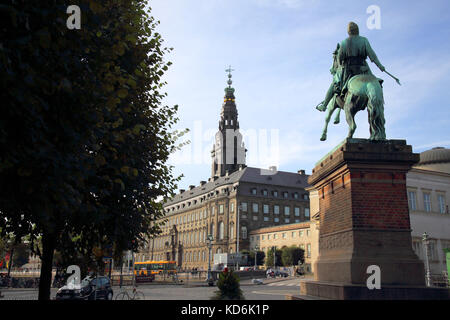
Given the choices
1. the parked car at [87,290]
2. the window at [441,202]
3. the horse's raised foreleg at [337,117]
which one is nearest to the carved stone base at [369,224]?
the horse's raised foreleg at [337,117]

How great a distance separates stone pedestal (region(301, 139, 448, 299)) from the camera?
9.34m

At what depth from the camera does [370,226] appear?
9836 millimetres

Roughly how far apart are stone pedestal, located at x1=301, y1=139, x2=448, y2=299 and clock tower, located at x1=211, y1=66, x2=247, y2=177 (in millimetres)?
109274

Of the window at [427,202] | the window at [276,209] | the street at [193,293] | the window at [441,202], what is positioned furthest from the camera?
the window at [276,209]

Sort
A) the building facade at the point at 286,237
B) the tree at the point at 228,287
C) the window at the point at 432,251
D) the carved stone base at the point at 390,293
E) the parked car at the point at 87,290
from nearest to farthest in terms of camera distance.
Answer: the carved stone base at the point at 390,293 < the tree at the point at 228,287 < the parked car at the point at 87,290 < the window at the point at 432,251 < the building facade at the point at 286,237

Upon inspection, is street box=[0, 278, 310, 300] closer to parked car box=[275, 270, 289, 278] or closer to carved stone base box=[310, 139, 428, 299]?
carved stone base box=[310, 139, 428, 299]

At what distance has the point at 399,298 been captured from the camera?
8969 mm

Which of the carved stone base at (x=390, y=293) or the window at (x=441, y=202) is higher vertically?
the window at (x=441, y=202)

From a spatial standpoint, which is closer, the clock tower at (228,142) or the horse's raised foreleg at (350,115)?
the horse's raised foreleg at (350,115)

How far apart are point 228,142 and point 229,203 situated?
29.3 metres

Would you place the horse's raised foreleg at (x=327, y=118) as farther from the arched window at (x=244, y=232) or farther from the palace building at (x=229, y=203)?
the arched window at (x=244, y=232)

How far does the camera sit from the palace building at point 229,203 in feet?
322

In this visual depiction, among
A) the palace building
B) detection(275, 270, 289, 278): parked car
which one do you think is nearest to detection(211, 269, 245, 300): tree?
detection(275, 270, 289, 278): parked car

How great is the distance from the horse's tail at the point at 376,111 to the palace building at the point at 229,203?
253ft
